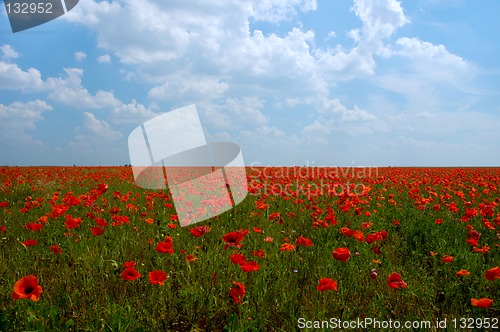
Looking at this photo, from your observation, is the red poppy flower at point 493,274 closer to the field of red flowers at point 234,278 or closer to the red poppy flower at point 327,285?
the field of red flowers at point 234,278

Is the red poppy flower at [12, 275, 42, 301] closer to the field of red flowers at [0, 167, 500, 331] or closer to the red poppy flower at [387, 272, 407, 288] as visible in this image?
the field of red flowers at [0, 167, 500, 331]

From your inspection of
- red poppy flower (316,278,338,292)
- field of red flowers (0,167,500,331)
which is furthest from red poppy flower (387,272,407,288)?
red poppy flower (316,278,338,292)

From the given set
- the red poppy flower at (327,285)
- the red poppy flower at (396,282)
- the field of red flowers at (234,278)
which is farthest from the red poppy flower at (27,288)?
the red poppy flower at (396,282)

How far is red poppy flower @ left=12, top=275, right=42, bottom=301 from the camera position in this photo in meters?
2.07

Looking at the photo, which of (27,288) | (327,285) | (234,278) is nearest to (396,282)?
(327,285)

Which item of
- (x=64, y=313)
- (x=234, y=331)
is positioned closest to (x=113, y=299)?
(x=64, y=313)

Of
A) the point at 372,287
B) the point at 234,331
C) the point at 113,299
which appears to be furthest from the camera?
the point at 372,287

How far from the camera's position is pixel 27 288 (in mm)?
2182

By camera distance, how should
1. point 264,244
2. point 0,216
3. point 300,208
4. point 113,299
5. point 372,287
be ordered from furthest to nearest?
point 300,208
point 0,216
point 264,244
point 372,287
point 113,299

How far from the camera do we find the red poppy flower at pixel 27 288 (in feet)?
6.79

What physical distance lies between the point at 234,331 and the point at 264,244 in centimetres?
165

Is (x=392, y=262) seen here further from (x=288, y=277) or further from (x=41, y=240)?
(x=41, y=240)

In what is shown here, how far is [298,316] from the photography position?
255 cm

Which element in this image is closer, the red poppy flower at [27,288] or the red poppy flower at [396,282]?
the red poppy flower at [27,288]
